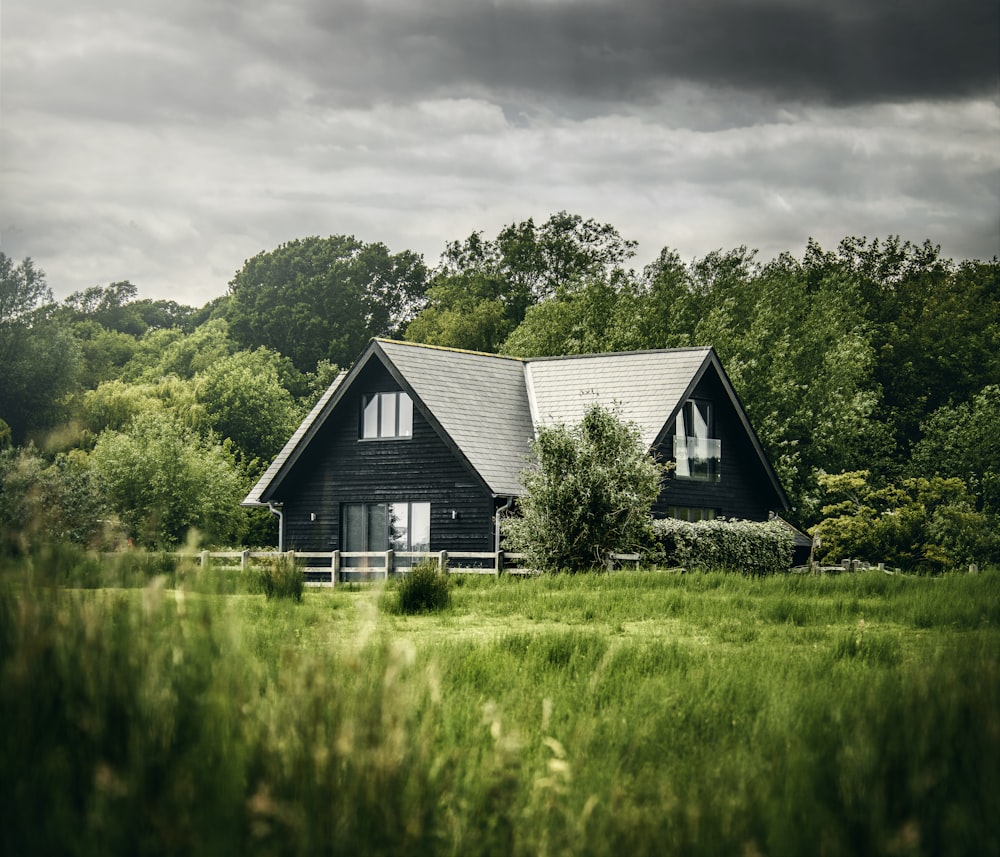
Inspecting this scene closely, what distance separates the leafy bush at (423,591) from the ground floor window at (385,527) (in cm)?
1347

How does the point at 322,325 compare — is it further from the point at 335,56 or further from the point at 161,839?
the point at 161,839

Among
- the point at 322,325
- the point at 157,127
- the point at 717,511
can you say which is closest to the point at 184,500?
the point at 157,127

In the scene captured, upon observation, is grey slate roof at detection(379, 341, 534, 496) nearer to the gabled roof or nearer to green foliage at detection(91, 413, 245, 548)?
the gabled roof

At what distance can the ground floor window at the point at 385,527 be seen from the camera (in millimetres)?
33644

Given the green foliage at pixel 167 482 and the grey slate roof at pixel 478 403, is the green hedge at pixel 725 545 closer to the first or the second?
the grey slate roof at pixel 478 403

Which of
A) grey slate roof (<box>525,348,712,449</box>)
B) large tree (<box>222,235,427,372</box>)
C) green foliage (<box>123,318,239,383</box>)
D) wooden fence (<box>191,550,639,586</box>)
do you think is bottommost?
wooden fence (<box>191,550,639,586</box>)

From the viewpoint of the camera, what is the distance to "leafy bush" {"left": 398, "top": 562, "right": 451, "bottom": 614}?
1908 cm

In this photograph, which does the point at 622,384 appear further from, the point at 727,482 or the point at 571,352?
the point at 571,352

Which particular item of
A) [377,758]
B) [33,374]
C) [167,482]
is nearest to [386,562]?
[167,482]

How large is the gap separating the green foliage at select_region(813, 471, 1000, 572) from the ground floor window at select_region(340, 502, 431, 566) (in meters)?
12.7

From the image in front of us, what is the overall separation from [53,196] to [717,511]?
116 ft

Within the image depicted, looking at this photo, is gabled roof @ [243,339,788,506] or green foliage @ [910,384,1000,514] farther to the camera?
green foliage @ [910,384,1000,514]

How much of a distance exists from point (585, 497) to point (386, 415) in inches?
364

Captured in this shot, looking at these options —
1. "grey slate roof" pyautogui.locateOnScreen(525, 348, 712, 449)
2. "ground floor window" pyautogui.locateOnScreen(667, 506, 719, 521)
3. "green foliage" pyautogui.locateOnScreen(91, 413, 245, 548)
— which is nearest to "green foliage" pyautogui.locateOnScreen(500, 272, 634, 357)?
"grey slate roof" pyautogui.locateOnScreen(525, 348, 712, 449)
